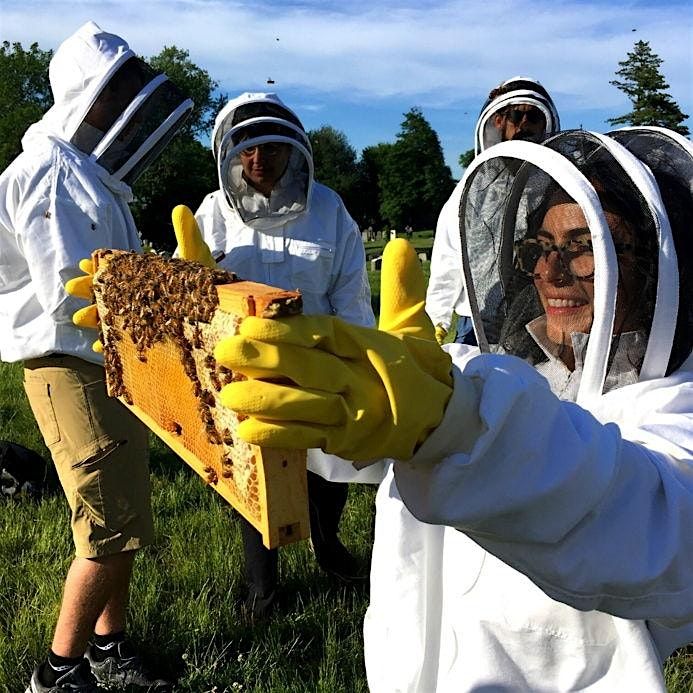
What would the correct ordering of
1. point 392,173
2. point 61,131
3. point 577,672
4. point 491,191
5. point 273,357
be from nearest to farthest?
point 273,357 → point 577,672 → point 491,191 → point 61,131 → point 392,173

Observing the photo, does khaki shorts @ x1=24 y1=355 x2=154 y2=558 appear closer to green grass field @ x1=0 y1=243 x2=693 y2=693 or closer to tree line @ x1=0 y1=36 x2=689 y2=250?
green grass field @ x1=0 y1=243 x2=693 y2=693

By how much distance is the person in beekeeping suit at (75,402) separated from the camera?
8.81 feet

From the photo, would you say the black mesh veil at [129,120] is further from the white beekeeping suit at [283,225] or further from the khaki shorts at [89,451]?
the khaki shorts at [89,451]

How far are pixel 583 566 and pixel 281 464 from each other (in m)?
0.47

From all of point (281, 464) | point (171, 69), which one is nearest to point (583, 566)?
point (281, 464)

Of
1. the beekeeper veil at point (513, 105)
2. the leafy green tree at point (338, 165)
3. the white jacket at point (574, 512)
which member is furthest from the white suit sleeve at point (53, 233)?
the leafy green tree at point (338, 165)

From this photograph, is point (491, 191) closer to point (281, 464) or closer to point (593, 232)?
point (593, 232)

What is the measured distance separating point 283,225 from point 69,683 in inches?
87.6

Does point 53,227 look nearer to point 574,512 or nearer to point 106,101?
point 106,101

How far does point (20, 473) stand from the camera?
15.2 ft

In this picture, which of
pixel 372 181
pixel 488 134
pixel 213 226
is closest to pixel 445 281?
pixel 488 134

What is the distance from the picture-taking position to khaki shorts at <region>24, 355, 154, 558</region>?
272 centimetres

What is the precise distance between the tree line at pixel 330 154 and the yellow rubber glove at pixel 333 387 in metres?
16.2

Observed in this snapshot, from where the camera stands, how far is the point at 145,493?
2.88 metres
